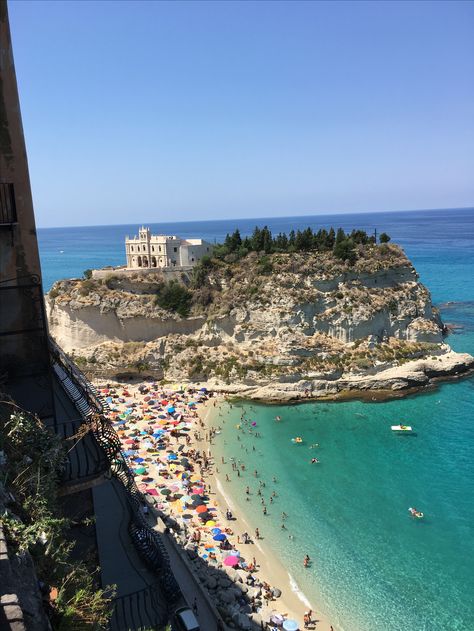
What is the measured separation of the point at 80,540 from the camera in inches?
290

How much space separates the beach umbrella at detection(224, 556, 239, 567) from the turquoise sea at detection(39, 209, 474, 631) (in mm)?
2198

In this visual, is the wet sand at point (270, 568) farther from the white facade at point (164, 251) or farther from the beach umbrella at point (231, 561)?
the white facade at point (164, 251)

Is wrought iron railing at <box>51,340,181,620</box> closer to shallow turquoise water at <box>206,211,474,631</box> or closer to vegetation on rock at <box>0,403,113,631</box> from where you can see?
vegetation on rock at <box>0,403,113,631</box>

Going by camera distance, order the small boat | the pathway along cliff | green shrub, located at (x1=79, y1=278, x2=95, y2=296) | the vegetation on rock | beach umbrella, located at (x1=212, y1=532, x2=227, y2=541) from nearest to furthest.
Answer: the vegetation on rock < beach umbrella, located at (x1=212, y1=532, x2=227, y2=541) < the small boat < the pathway along cliff < green shrub, located at (x1=79, y1=278, x2=95, y2=296)

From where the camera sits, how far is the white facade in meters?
48.3

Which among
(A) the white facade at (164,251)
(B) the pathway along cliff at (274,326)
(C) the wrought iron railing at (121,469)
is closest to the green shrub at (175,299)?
(B) the pathway along cliff at (274,326)

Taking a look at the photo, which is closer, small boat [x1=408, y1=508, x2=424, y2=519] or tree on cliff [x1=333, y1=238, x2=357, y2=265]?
small boat [x1=408, y1=508, x2=424, y2=519]

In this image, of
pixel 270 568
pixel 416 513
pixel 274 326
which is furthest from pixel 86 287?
pixel 416 513

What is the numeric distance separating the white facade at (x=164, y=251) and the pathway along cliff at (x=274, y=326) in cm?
479

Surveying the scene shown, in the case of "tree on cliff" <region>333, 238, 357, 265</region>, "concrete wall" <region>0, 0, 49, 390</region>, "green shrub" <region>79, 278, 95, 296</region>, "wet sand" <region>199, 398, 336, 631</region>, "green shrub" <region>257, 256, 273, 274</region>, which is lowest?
"wet sand" <region>199, 398, 336, 631</region>

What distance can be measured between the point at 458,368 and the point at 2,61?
137 ft

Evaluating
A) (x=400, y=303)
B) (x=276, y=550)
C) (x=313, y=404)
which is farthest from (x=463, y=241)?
(x=276, y=550)

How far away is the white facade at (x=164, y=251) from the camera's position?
158 feet

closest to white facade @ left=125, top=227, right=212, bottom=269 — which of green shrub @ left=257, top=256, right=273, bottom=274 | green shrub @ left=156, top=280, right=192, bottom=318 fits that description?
green shrub @ left=156, top=280, right=192, bottom=318
